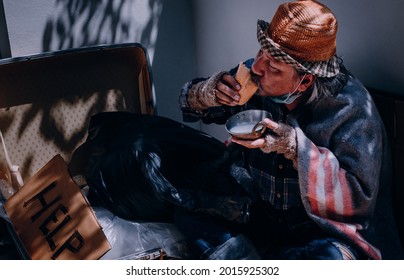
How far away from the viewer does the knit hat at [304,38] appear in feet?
7.23

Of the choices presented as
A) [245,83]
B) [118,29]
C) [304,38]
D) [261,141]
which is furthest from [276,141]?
[118,29]

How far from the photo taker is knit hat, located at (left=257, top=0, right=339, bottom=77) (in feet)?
7.23

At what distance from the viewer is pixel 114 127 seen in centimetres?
301

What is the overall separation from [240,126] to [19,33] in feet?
→ 5.64

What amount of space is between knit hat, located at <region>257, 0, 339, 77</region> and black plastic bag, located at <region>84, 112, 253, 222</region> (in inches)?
28.9

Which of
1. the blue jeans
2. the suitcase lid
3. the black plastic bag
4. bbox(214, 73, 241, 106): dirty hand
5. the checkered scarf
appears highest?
the checkered scarf

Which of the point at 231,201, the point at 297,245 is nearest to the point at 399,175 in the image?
the point at 297,245

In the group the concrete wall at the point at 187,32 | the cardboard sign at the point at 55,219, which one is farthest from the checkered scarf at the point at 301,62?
the cardboard sign at the point at 55,219

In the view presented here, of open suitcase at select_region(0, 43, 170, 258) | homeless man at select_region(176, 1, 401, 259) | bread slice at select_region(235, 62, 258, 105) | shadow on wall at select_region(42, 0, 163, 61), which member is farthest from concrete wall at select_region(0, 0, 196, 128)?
bread slice at select_region(235, 62, 258, 105)

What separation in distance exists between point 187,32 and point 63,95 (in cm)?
116

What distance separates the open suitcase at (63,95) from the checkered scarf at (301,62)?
1.17 meters

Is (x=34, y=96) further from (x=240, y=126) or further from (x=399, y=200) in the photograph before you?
(x=399, y=200)

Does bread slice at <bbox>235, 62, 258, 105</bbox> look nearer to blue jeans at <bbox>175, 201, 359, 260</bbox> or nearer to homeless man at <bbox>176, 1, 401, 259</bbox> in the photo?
homeless man at <bbox>176, 1, 401, 259</bbox>

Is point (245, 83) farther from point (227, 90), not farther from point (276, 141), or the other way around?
point (276, 141)
